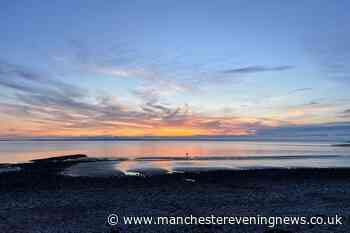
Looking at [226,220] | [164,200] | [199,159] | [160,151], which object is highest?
[160,151]

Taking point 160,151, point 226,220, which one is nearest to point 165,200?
point 226,220

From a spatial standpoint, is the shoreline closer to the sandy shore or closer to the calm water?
the sandy shore

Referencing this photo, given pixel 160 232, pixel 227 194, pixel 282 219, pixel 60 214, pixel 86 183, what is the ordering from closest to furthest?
pixel 160 232 < pixel 282 219 < pixel 60 214 < pixel 227 194 < pixel 86 183

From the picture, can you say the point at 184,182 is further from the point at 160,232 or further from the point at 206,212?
the point at 160,232

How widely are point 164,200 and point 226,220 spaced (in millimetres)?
6127

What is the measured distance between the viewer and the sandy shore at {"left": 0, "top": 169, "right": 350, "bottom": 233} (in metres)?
15.9

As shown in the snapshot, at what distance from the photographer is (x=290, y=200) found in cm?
2200

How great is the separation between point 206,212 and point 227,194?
6084 millimetres

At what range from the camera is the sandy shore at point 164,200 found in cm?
1595

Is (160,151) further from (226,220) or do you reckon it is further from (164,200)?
(226,220)

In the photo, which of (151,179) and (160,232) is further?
(151,179)

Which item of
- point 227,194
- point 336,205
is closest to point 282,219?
point 336,205

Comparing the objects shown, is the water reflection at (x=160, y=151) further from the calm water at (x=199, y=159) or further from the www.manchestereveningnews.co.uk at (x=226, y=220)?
the www.manchestereveningnews.co.uk at (x=226, y=220)

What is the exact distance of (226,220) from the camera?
55.1 ft
